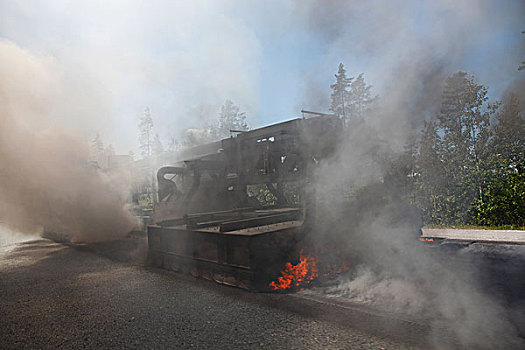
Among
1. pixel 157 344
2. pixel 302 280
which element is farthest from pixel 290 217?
pixel 157 344

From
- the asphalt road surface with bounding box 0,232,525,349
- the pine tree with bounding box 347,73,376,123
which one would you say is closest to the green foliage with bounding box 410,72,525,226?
the pine tree with bounding box 347,73,376,123

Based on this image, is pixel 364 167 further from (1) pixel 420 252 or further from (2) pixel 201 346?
(2) pixel 201 346

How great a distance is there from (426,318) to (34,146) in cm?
1505

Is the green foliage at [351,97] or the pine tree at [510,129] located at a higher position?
the green foliage at [351,97]

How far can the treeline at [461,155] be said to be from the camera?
13.0 ft

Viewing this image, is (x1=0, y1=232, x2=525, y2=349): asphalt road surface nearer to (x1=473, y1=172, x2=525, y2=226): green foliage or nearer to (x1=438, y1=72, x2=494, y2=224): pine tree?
(x1=438, y1=72, x2=494, y2=224): pine tree

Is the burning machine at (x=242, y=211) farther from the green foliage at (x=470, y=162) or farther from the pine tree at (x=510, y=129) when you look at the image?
the pine tree at (x=510, y=129)

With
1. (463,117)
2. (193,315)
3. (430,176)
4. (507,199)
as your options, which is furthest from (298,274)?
(507,199)

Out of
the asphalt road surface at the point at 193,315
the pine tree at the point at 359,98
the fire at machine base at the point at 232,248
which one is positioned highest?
the pine tree at the point at 359,98

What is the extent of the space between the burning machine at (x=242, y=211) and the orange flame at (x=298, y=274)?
0.48 ft

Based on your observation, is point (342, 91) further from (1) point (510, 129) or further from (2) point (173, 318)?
(2) point (173, 318)

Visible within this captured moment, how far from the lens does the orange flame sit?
5658 mm

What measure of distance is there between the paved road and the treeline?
2635 mm

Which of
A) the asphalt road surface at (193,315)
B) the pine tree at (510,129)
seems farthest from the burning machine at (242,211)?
the pine tree at (510,129)
